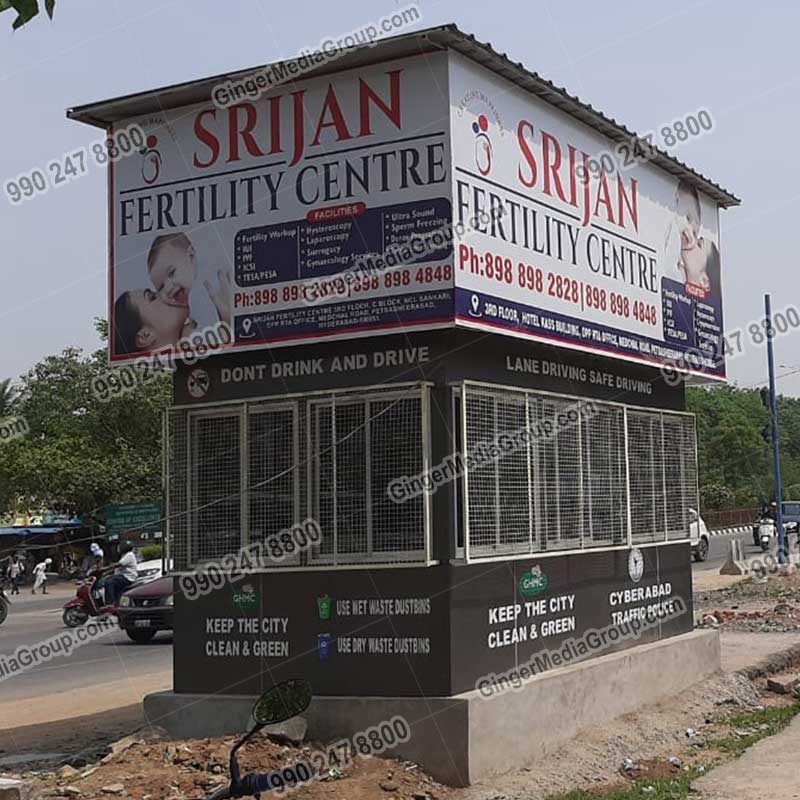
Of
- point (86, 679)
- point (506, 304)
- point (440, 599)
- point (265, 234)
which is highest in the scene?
point (265, 234)

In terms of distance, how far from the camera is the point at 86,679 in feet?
55.5

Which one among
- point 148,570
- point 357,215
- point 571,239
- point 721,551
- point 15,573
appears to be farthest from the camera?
point 721,551

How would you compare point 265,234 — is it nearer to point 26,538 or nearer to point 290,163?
point 290,163

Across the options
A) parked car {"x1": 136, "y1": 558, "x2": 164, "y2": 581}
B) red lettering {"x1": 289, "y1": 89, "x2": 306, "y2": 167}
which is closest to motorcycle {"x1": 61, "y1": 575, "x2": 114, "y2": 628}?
parked car {"x1": 136, "y1": 558, "x2": 164, "y2": 581}

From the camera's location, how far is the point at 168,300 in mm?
10023

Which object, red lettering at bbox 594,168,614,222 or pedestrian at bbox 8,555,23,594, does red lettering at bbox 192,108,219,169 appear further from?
pedestrian at bbox 8,555,23,594

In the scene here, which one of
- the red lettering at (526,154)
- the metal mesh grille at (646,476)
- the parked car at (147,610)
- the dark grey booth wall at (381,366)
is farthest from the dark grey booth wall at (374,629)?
the parked car at (147,610)

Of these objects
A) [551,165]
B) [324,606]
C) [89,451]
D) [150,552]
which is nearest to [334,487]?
[324,606]

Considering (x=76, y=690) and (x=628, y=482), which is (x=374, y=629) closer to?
(x=628, y=482)

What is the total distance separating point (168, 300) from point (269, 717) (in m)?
3.71

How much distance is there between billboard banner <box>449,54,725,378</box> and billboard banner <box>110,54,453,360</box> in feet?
1.01

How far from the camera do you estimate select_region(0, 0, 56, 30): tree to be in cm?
443

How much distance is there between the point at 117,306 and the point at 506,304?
3.24m

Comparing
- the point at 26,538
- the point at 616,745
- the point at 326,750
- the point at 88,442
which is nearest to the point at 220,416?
the point at 326,750
